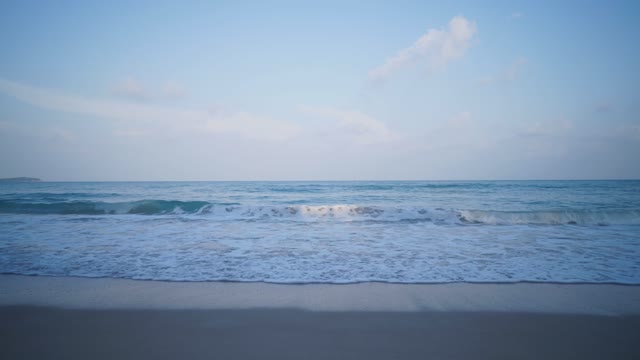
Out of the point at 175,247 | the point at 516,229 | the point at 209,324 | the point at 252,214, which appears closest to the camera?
the point at 209,324

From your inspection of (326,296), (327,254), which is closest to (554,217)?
(327,254)

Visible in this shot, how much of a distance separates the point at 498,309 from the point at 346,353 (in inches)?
86.7

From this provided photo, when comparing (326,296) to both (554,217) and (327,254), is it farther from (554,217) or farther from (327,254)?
(554,217)

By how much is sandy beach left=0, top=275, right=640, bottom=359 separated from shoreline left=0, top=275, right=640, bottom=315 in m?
0.02

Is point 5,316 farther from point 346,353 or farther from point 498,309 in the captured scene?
point 498,309

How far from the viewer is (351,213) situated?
1653cm

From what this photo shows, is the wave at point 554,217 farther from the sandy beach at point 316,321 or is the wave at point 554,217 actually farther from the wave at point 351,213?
the sandy beach at point 316,321

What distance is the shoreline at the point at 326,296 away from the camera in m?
3.92

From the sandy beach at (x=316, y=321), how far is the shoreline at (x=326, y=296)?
15 millimetres

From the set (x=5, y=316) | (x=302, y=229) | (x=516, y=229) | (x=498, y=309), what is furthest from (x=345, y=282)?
(x=516, y=229)

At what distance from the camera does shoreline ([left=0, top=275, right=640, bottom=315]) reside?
12.9 ft

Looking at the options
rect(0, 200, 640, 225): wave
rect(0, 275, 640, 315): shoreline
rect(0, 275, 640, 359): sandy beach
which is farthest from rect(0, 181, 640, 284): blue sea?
rect(0, 200, 640, 225): wave

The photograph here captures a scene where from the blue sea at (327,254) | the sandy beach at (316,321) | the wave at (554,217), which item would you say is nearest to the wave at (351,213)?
the wave at (554,217)

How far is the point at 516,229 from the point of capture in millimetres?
10695
